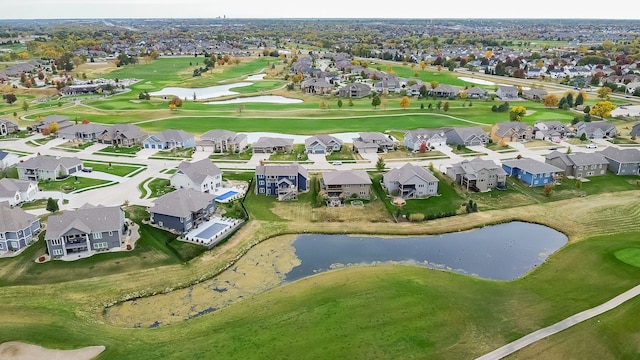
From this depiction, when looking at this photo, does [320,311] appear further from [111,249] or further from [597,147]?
[597,147]

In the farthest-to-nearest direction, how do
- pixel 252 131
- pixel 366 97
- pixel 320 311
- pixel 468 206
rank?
pixel 366 97 → pixel 252 131 → pixel 468 206 → pixel 320 311

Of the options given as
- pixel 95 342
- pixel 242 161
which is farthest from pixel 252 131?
pixel 95 342

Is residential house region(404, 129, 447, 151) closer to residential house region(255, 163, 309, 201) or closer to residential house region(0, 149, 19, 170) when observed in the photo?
residential house region(255, 163, 309, 201)

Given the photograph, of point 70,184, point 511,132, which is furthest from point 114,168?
point 511,132

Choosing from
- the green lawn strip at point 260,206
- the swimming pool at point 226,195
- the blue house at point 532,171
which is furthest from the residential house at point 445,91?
the swimming pool at point 226,195

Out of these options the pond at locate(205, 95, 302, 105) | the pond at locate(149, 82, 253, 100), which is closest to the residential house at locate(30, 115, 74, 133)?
the pond at locate(205, 95, 302, 105)

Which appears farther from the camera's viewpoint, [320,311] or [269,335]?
[320,311]
